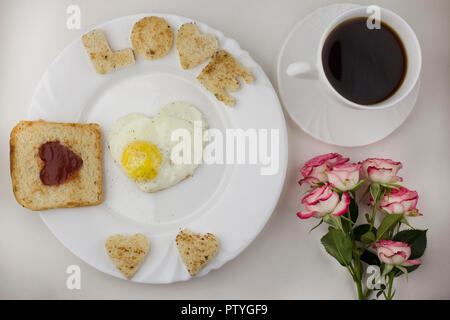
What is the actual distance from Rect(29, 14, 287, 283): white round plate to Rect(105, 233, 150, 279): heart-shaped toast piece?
20 mm

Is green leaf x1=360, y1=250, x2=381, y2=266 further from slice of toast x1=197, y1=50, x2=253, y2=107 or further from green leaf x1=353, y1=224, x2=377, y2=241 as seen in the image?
slice of toast x1=197, y1=50, x2=253, y2=107

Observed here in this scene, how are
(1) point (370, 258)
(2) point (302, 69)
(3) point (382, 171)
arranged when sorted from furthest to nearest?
(1) point (370, 258) → (3) point (382, 171) → (2) point (302, 69)

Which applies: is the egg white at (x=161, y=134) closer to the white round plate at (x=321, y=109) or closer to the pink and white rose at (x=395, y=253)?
the white round plate at (x=321, y=109)

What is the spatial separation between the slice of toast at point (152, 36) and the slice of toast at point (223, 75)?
139mm

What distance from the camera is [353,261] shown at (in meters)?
1.24

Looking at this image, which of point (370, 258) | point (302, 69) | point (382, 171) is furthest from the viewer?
point (370, 258)

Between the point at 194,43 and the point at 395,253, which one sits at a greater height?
the point at 194,43

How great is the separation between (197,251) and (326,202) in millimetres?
391

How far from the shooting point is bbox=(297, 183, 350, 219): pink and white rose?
41.6 inches

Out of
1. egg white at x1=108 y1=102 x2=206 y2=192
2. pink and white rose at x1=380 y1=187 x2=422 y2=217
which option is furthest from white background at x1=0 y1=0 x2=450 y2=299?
egg white at x1=108 y1=102 x2=206 y2=192

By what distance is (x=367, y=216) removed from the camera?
3.94 feet

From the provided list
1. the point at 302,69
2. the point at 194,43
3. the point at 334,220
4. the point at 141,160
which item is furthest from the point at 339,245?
the point at 194,43

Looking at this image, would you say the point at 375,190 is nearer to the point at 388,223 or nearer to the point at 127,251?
the point at 388,223
